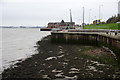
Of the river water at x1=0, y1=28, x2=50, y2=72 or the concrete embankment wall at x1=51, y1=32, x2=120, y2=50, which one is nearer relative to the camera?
the river water at x1=0, y1=28, x2=50, y2=72

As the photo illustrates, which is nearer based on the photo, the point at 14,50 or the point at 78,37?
the point at 14,50

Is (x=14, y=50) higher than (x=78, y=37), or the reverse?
Result: (x=78, y=37)

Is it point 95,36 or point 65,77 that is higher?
point 95,36

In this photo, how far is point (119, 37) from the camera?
14445 mm

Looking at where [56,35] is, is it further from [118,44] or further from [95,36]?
[118,44]

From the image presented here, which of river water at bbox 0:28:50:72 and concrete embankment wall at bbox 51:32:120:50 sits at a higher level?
concrete embankment wall at bbox 51:32:120:50

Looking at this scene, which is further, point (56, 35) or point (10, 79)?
point (56, 35)

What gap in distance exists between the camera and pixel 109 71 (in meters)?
10.9

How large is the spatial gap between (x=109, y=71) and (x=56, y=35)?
29.0m

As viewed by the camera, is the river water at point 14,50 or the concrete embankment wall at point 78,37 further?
the concrete embankment wall at point 78,37

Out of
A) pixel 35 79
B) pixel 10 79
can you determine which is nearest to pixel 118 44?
Result: pixel 35 79

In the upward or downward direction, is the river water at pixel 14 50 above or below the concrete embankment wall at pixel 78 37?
below

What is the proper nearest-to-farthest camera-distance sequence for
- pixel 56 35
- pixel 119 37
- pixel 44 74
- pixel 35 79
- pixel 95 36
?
pixel 35 79, pixel 44 74, pixel 119 37, pixel 95 36, pixel 56 35

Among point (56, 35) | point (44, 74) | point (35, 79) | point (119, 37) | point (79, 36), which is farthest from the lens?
point (56, 35)
